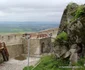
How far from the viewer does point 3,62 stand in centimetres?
2714

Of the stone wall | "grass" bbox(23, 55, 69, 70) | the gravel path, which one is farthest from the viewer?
the stone wall

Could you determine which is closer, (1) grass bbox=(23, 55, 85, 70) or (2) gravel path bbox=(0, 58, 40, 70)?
(1) grass bbox=(23, 55, 85, 70)

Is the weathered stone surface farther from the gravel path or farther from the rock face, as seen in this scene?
the gravel path

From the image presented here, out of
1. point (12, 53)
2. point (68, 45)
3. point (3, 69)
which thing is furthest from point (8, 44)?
point (68, 45)

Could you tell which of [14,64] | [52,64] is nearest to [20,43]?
[14,64]

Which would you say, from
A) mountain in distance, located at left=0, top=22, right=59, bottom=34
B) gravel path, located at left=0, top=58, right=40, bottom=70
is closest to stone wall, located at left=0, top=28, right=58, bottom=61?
gravel path, located at left=0, top=58, right=40, bottom=70

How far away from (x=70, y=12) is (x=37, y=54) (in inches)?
329

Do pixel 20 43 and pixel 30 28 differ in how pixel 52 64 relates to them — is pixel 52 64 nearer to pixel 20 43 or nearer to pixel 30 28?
pixel 20 43

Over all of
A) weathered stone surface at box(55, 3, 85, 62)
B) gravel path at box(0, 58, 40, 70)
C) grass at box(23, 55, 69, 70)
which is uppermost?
weathered stone surface at box(55, 3, 85, 62)

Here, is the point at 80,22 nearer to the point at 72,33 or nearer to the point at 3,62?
the point at 72,33

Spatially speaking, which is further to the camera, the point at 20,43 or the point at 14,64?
the point at 20,43

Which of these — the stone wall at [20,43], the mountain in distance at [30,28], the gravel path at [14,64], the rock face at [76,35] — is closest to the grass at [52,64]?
the rock face at [76,35]

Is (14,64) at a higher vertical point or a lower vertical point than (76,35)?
lower

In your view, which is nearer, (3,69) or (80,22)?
(80,22)
